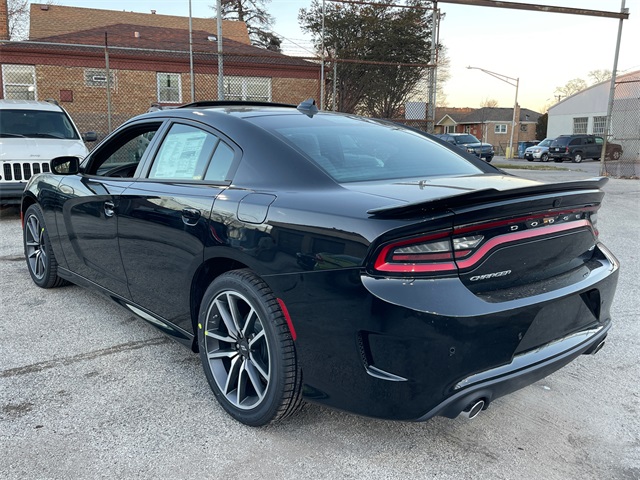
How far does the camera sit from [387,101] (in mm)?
13953

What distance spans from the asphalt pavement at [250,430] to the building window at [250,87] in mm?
18588

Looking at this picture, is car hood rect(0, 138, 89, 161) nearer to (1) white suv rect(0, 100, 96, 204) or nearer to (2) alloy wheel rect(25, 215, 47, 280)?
(1) white suv rect(0, 100, 96, 204)

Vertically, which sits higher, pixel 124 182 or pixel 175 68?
pixel 175 68

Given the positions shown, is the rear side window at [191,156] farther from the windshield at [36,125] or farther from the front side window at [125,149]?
the windshield at [36,125]

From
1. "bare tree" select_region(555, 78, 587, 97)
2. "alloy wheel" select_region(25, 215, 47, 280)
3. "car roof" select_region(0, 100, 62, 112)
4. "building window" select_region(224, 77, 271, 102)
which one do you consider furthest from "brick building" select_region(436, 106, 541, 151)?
"alloy wheel" select_region(25, 215, 47, 280)

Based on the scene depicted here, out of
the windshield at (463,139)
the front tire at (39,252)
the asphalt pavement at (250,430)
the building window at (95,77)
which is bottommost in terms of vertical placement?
the asphalt pavement at (250,430)

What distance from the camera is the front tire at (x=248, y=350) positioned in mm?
2361

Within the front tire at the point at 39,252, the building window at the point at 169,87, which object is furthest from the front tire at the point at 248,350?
the building window at the point at 169,87

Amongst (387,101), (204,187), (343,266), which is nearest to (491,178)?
(343,266)

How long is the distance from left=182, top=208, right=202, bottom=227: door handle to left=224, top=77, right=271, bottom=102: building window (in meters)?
18.8

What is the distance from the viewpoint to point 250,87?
2223cm

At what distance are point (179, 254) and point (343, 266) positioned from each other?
45.8 inches

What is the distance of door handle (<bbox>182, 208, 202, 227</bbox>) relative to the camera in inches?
109

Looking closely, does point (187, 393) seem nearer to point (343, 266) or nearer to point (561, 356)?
point (343, 266)
